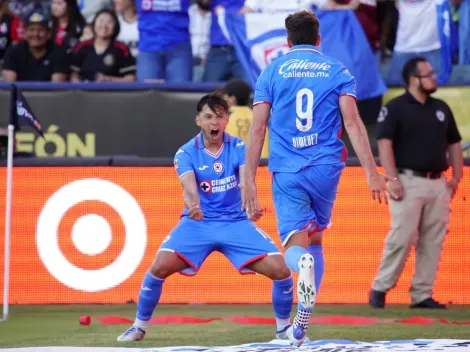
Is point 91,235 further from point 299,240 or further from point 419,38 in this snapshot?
point 419,38

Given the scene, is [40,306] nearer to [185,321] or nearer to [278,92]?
[185,321]

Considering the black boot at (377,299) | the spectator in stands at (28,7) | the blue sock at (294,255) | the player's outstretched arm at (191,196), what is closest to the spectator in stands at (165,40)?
the spectator in stands at (28,7)

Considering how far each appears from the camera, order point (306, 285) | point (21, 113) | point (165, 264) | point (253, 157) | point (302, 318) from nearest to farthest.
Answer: point (306, 285) → point (302, 318) → point (253, 157) → point (165, 264) → point (21, 113)

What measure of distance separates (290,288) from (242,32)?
17.9 ft

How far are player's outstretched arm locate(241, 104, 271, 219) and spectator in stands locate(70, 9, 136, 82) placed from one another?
21.6ft

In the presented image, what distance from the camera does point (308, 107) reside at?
26.6 feet

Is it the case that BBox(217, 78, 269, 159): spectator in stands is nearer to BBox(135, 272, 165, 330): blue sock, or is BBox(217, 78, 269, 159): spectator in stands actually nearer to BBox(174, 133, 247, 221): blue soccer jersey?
BBox(174, 133, 247, 221): blue soccer jersey

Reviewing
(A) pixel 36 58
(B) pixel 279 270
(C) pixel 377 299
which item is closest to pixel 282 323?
(B) pixel 279 270

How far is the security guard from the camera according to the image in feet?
38.4

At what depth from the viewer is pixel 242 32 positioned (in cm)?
1373

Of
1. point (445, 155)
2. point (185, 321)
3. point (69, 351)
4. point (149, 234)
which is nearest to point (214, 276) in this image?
point (149, 234)

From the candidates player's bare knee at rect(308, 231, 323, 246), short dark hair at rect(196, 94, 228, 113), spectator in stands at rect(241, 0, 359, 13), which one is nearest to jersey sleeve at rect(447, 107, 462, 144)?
spectator in stands at rect(241, 0, 359, 13)

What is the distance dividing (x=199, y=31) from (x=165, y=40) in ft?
5.06

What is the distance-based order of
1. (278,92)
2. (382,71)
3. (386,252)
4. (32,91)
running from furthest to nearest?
(382,71)
(32,91)
(386,252)
(278,92)
